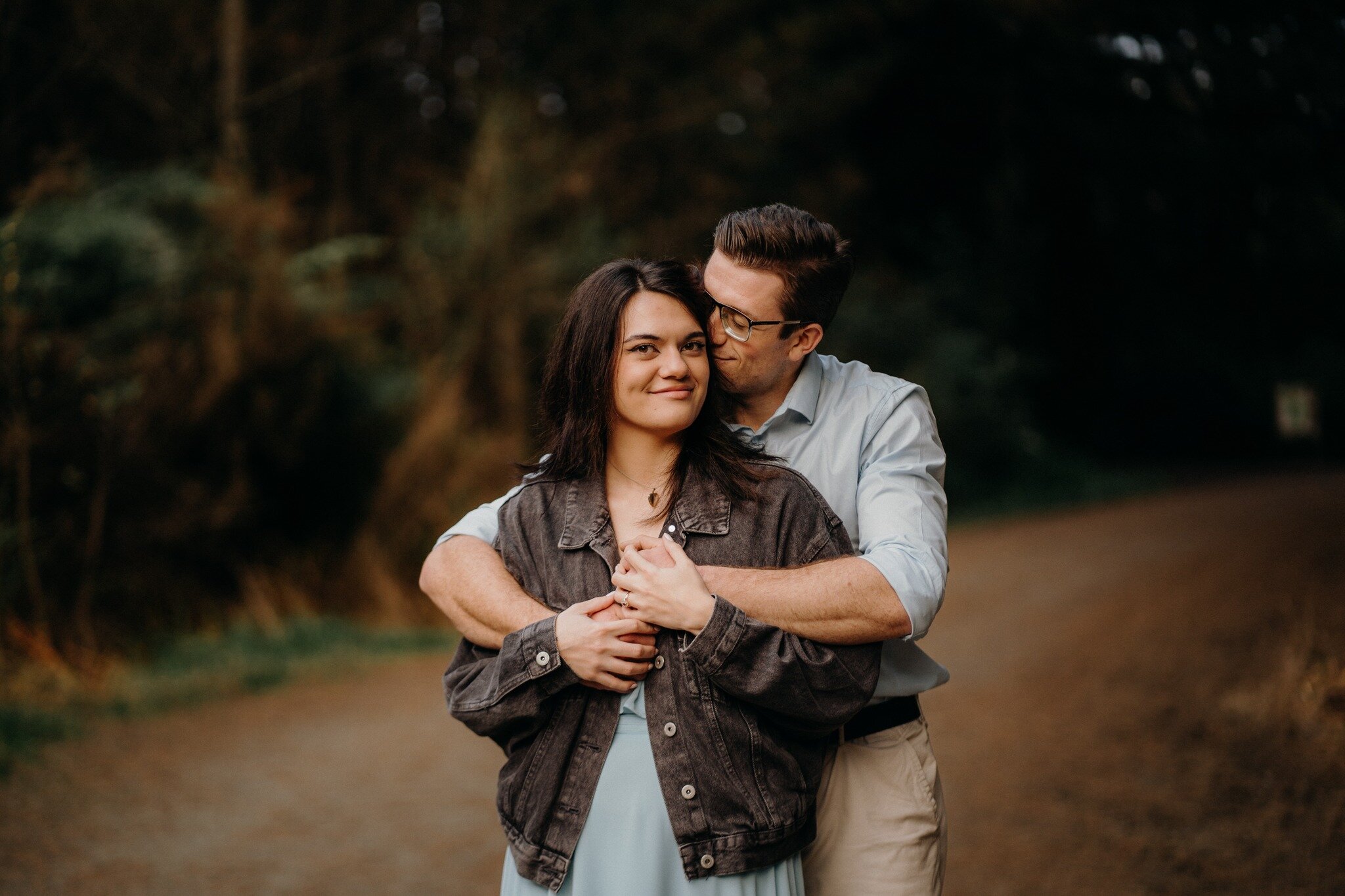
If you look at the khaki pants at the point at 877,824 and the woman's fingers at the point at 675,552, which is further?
the khaki pants at the point at 877,824

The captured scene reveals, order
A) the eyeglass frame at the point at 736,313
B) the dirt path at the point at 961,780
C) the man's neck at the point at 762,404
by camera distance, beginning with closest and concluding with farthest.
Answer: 1. the eyeglass frame at the point at 736,313
2. the man's neck at the point at 762,404
3. the dirt path at the point at 961,780

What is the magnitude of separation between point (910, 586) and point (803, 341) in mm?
731

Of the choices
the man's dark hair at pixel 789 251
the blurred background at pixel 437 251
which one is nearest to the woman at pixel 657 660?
the man's dark hair at pixel 789 251

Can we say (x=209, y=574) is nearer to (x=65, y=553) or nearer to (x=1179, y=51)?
(x=65, y=553)

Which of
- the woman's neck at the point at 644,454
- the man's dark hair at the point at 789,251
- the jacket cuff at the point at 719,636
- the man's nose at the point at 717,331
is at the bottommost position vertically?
the jacket cuff at the point at 719,636

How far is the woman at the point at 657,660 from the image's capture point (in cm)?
216

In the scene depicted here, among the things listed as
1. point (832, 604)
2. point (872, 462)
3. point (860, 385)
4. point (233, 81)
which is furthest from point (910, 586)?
point (233, 81)

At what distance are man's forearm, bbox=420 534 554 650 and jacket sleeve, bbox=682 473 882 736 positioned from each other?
1.19ft

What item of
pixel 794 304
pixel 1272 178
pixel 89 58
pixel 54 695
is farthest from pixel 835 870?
pixel 89 58

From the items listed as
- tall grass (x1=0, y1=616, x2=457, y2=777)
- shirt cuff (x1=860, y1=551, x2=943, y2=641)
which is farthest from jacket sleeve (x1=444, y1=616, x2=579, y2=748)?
tall grass (x1=0, y1=616, x2=457, y2=777)

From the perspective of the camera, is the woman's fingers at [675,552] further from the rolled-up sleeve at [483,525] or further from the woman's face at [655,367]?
the rolled-up sleeve at [483,525]

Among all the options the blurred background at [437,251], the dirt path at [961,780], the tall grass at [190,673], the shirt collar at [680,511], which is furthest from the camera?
the tall grass at [190,673]

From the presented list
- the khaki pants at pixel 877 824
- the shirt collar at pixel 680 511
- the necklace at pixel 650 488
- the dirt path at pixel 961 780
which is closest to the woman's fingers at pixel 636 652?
the shirt collar at pixel 680 511

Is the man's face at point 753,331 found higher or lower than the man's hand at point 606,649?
higher
